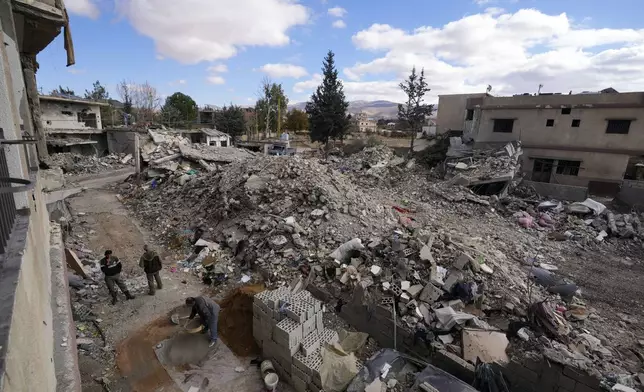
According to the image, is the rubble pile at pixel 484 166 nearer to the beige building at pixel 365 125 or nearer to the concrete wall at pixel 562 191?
the concrete wall at pixel 562 191

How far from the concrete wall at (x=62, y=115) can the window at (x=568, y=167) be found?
109 feet

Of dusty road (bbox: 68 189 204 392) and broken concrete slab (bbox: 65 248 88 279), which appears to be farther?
broken concrete slab (bbox: 65 248 88 279)

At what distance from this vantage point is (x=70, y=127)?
25.7 meters

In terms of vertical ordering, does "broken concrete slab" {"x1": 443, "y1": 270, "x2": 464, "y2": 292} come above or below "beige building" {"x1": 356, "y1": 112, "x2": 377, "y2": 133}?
below

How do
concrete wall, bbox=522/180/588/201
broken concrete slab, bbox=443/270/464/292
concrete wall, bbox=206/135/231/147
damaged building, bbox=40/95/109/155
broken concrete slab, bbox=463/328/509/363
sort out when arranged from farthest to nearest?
concrete wall, bbox=206/135/231/147 → damaged building, bbox=40/95/109/155 → concrete wall, bbox=522/180/588/201 → broken concrete slab, bbox=443/270/464/292 → broken concrete slab, bbox=463/328/509/363

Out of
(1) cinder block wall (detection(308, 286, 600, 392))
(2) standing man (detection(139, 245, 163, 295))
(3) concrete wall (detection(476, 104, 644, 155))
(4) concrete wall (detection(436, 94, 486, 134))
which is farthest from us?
(4) concrete wall (detection(436, 94, 486, 134))

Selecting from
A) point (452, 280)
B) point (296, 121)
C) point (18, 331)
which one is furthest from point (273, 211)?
point (296, 121)

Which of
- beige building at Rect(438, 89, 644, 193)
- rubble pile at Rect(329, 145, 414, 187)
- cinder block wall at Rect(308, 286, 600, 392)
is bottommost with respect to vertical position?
cinder block wall at Rect(308, 286, 600, 392)

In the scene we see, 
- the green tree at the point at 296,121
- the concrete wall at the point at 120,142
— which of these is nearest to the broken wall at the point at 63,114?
the concrete wall at the point at 120,142

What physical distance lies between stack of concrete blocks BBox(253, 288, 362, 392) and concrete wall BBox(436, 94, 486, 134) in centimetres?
2152

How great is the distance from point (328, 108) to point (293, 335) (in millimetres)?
23243

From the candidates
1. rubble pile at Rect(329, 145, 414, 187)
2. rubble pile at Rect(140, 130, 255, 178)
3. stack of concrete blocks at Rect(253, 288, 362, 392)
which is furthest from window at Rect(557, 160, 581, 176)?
stack of concrete blocks at Rect(253, 288, 362, 392)

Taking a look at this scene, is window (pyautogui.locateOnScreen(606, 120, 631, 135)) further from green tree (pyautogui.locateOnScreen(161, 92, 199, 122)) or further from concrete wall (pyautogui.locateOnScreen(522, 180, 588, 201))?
green tree (pyautogui.locateOnScreen(161, 92, 199, 122))

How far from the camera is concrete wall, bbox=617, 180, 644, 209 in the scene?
13148 mm
